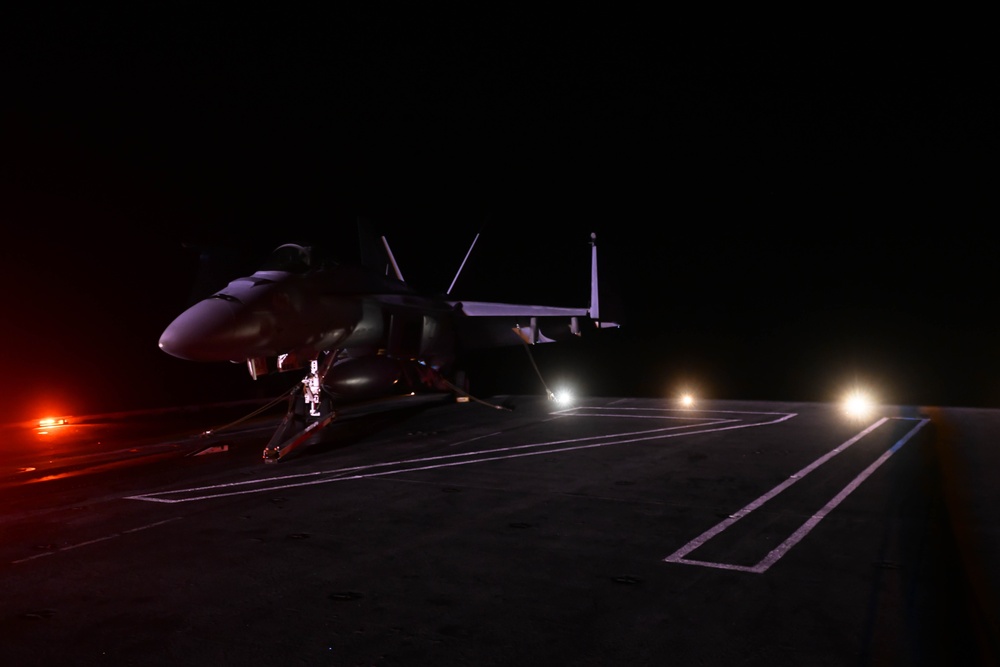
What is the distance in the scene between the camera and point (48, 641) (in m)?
4.17

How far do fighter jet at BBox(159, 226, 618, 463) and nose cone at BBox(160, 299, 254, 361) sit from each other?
13 millimetres

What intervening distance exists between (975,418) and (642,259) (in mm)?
28579

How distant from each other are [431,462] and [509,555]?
4.86 m

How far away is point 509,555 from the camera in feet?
19.1

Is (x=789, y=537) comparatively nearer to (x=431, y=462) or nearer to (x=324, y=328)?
(x=431, y=462)

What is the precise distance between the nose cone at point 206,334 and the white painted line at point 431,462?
1.79 meters

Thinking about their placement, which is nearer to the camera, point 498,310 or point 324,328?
point 324,328

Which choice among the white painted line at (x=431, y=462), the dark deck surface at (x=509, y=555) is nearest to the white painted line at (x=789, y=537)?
the dark deck surface at (x=509, y=555)

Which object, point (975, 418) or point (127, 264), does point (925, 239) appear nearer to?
point (975, 418)

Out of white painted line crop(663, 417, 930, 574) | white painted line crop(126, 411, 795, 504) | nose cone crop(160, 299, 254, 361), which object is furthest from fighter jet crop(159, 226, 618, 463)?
white painted line crop(663, 417, 930, 574)

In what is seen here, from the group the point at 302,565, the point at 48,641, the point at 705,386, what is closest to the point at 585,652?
the point at 302,565

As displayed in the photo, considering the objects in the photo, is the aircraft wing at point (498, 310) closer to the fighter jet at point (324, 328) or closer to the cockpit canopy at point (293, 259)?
the fighter jet at point (324, 328)

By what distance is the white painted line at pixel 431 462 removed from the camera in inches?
337

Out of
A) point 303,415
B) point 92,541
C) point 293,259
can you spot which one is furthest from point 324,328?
point 92,541
